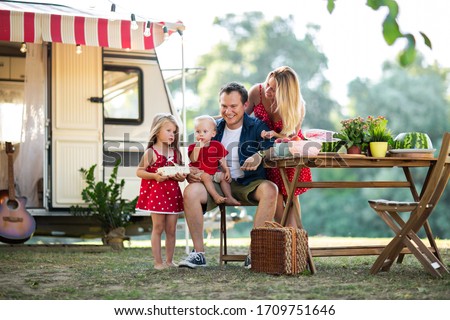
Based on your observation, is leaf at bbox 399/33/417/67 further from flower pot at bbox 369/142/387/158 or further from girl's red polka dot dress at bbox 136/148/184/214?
girl's red polka dot dress at bbox 136/148/184/214

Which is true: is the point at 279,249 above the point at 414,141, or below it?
below

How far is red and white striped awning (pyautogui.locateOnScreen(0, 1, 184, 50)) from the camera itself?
7887 mm

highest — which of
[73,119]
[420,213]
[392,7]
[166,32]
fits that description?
[166,32]

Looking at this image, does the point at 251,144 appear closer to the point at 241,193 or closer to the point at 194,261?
the point at 241,193

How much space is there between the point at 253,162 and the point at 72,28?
10.9 ft

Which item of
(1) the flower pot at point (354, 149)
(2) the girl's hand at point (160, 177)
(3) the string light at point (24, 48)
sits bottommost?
(2) the girl's hand at point (160, 177)

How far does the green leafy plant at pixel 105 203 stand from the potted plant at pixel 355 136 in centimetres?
387

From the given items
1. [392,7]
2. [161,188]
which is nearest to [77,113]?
[161,188]

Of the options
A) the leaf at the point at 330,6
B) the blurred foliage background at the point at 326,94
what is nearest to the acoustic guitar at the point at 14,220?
the leaf at the point at 330,6

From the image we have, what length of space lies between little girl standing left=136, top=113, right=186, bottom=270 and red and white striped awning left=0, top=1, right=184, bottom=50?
2.58 meters

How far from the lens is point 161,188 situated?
5582 mm

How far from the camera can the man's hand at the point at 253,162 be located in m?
5.41

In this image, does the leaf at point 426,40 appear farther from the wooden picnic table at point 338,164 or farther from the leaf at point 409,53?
the wooden picnic table at point 338,164

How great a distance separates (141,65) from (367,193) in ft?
69.1
